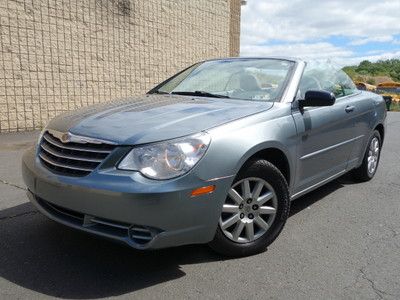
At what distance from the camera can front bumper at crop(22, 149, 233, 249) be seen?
270cm

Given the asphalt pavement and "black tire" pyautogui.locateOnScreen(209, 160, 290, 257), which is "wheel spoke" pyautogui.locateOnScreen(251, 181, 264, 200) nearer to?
"black tire" pyautogui.locateOnScreen(209, 160, 290, 257)

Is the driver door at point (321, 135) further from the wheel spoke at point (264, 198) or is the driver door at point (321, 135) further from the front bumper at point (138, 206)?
the front bumper at point (138, 206)

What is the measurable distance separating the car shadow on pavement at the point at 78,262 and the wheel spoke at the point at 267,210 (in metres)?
0.47

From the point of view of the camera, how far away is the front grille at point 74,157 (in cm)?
287

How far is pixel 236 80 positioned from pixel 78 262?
220 cm

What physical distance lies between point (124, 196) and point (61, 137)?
0.80m

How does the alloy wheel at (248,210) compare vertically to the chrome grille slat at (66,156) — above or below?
below

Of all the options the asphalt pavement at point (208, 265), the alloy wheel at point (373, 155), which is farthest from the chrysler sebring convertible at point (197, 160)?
the alloy wheel at point (373, 155)

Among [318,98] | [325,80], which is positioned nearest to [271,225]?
[318,98]

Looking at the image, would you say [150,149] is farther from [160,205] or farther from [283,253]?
[283,253]

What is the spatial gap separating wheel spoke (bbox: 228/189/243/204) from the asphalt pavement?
0.45m

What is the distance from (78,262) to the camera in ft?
10.4

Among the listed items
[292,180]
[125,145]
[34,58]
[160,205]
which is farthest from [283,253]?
[34,58]

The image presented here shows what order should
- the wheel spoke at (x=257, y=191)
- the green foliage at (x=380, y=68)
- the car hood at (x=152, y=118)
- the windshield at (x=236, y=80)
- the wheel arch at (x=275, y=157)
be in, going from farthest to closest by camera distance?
the green foliage at (x=380, y=68) < the windshield at (x=236, y=80) < the wheel spoke at (x=257, y=191) < the wheel arch at (x=275, y=157) < the car hood at (x=152, y=118)
